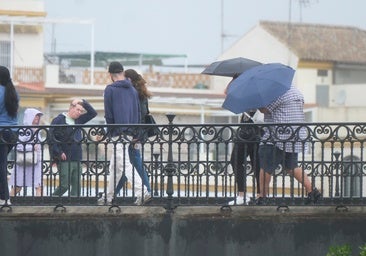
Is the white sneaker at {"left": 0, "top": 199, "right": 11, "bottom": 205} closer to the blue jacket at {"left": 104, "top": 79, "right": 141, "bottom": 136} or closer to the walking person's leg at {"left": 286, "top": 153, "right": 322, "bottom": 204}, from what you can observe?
the blue jacket at {"left": 104, "top": 79, "right": 141, "bottom": 136}

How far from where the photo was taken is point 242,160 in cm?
1514

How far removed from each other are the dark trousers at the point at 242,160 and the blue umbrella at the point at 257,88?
41 cm

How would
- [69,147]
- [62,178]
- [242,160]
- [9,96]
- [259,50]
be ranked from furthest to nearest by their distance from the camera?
[259,50], [62,178], [9,96], [69,147], [242,160]

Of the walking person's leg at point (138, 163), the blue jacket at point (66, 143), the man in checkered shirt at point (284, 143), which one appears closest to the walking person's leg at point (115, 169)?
the walking person's leg at point (138, 163)

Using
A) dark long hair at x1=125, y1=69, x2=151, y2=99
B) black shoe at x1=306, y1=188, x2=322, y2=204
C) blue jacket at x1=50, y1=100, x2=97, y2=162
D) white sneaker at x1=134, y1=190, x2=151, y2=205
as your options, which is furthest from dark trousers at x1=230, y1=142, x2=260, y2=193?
dark long hair at x1=125, y1=69, x2=151, y2=99

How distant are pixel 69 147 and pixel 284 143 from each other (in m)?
2.20

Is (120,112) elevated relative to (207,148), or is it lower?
elevated

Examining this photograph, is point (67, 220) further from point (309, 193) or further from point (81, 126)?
point (309, 193)

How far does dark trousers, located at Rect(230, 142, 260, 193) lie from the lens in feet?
49.4

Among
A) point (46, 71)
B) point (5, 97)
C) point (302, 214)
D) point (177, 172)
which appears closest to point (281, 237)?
point (302, 214)

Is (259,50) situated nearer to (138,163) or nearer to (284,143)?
(138,163)

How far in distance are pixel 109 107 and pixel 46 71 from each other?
48572 millimetres

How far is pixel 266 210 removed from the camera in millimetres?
14680

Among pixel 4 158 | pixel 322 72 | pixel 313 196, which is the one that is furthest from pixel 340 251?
pixel 322 72
